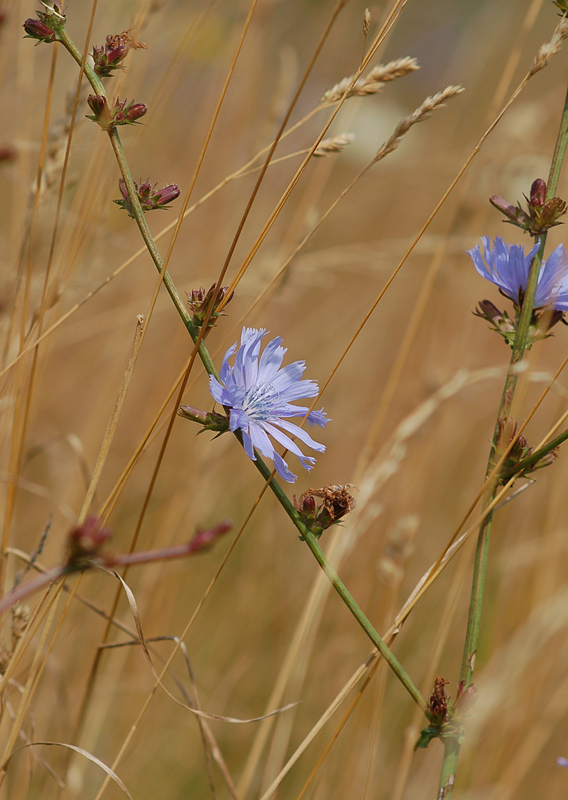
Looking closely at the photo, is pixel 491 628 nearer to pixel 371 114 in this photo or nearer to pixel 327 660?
pixel 327 660

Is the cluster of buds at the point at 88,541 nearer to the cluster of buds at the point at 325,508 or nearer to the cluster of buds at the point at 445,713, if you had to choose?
the cluster of buds at the point at 325,508

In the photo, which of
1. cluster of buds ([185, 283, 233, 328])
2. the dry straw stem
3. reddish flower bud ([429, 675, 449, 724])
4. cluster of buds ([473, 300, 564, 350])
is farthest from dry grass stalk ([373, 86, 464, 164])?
reddish flower bud ([429, 675, 449, 724])

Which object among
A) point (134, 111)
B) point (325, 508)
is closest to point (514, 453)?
point (325, 508)

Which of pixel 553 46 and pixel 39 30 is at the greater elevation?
pixel 39 30

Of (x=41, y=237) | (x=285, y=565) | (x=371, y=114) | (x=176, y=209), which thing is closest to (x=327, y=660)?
(x=285, y=565)

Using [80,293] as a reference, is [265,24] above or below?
above

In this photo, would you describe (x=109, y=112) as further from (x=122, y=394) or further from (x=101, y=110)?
(x=122, y=394)
